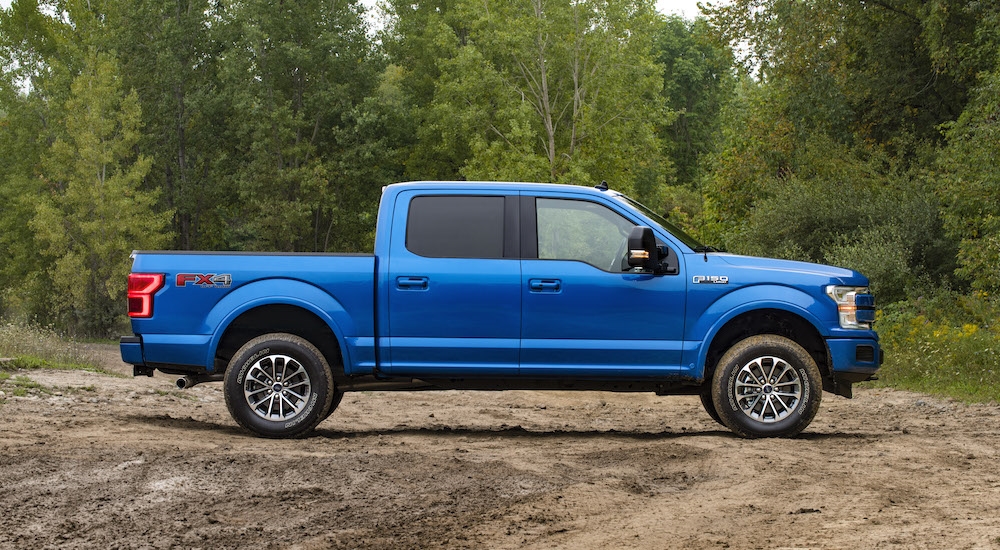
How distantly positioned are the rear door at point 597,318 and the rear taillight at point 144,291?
3.08 m

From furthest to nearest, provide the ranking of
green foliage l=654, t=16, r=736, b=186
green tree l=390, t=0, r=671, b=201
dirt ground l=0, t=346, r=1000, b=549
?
green foliage l=654, t=16, r=736, b=186
green tree l=390, t=0, r=671, b=201
dirt ground l=0, t=346, r=1000, b=549

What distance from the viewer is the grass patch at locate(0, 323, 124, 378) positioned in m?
14.1

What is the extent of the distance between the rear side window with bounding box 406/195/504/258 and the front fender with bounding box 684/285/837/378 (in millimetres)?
1787

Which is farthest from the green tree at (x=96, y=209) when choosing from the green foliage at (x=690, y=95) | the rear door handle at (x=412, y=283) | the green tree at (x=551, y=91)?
the rear door handle at (x=412, y=283)

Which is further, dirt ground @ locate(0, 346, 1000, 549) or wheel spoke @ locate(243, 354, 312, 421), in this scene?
wheel spoke @ locate(243, 354, 312, 421)

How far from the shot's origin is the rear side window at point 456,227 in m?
9.12

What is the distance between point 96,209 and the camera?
49000 mm

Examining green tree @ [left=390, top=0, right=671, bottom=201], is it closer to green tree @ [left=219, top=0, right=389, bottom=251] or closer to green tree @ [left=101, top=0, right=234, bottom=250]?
green tree @ [left=219, top=0, right=389, bottom=251]

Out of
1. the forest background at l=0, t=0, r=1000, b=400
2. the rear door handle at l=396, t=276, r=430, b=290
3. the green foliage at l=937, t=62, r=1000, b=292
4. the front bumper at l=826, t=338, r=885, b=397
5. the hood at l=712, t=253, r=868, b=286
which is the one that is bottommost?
the front bumper at l=826, t=338, r=885, b=397

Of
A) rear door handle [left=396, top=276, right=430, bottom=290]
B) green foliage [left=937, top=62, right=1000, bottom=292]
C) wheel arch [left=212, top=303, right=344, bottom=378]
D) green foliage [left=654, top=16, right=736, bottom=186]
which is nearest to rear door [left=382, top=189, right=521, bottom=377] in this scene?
rear door handle [left=396, top=276, right=430, bottom=290]

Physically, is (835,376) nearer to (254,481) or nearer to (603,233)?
(603,233)

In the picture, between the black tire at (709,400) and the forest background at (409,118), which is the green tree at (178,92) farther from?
the black tire at (709,400)

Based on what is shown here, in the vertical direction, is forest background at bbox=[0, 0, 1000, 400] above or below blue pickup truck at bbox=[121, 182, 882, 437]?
above

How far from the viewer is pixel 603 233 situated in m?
9.17
